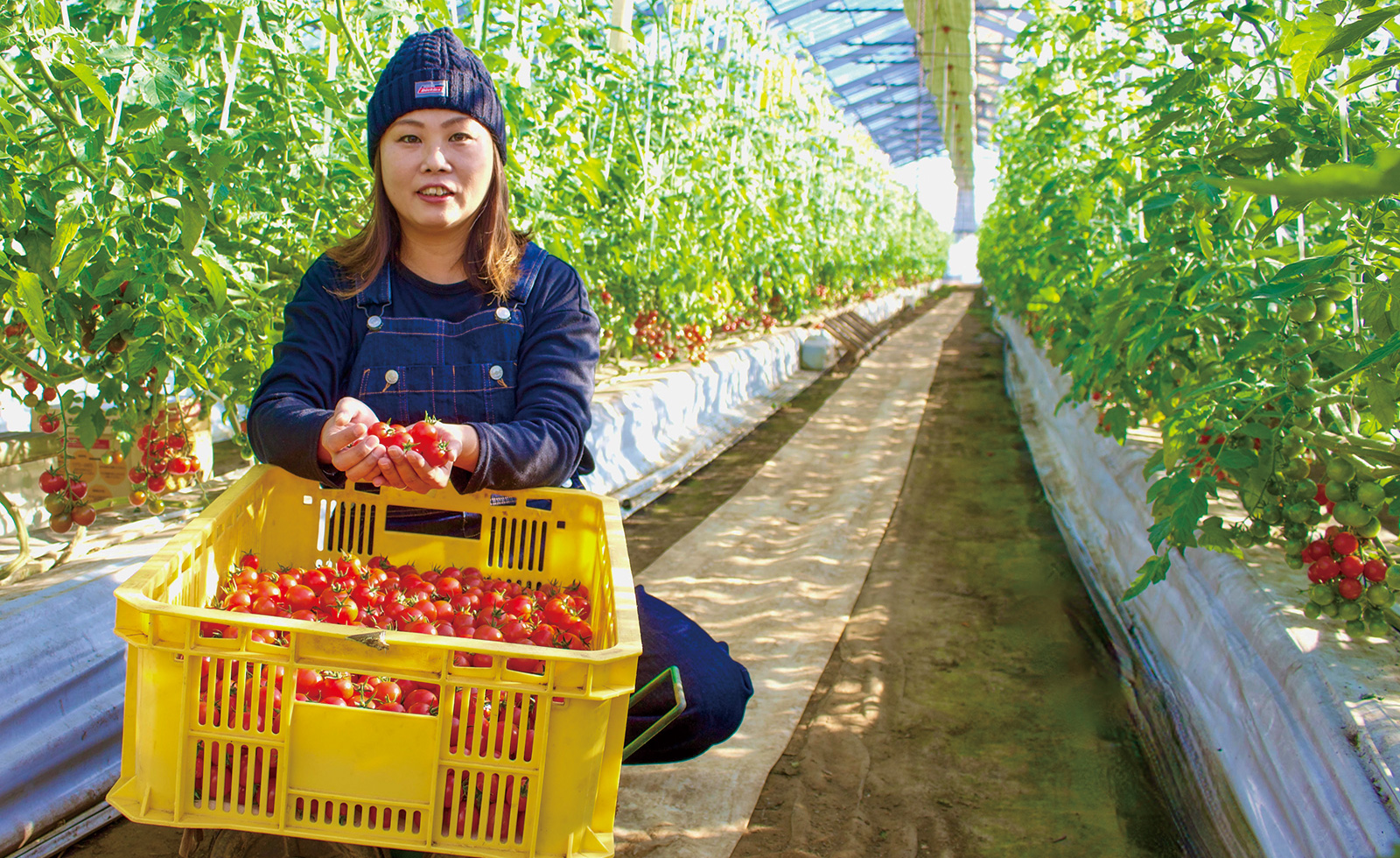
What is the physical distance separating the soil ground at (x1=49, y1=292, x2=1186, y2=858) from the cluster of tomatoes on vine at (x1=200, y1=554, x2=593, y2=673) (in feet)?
1.24

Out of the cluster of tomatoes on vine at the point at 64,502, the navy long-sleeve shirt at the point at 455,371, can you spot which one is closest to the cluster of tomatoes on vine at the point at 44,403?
the cluster of tomatoes on vine at the point at 64,502

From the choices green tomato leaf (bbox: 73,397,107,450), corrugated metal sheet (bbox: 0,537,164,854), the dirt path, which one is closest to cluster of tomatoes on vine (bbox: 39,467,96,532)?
green tomato leaf (bbox: 73,397,107,450)

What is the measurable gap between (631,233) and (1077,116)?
7.13 ft

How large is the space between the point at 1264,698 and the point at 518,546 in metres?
1.52

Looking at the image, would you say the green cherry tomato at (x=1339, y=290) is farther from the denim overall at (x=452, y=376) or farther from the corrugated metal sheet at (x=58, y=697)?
the corrugated metal sheet at (x=58, y=697)

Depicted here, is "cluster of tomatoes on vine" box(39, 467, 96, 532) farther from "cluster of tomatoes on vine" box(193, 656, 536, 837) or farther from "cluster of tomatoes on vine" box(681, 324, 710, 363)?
"cluster of tomatoes on vine" box(681, 324, 710, 363)

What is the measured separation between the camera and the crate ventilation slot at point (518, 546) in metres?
1.72

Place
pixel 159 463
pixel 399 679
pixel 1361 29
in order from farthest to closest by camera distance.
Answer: pixel 159 463
pixel 399 679
pixel 1361 29

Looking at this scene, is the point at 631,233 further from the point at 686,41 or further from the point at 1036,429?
the point at 1036,429

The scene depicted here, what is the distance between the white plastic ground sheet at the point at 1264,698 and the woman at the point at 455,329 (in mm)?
992

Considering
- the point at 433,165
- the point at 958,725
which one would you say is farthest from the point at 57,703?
the point at 958,725

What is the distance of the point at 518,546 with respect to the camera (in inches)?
67.6

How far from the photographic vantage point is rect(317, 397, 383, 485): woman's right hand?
1396 millimetres

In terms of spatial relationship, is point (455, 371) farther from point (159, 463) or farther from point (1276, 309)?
point (1276, 309)
